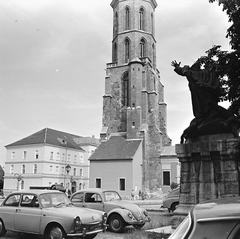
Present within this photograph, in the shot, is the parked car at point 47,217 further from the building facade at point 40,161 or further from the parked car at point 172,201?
the building facade at point 40,161

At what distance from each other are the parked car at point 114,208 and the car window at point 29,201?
276 centimetres

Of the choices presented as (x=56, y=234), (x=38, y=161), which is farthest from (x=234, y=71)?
(x=38, y=161)

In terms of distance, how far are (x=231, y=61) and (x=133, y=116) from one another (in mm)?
30351

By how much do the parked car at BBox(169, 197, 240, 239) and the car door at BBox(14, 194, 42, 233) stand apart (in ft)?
22.2

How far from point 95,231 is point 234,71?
965 cm

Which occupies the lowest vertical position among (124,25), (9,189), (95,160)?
(9,189)

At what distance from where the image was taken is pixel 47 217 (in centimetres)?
770

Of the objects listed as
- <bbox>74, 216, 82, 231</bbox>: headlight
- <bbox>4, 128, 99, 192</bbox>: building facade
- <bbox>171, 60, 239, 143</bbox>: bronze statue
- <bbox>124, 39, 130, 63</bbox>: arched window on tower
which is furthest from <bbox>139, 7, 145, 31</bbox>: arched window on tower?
<bbox>74, 216, 82, 231</bbox>: headlight

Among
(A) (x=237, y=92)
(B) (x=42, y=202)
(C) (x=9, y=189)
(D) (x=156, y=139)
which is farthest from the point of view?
(C) (x=9, y=189)

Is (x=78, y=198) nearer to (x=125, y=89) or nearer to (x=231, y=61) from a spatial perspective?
(x=231, y=61)

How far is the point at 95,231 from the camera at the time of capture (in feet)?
26.0

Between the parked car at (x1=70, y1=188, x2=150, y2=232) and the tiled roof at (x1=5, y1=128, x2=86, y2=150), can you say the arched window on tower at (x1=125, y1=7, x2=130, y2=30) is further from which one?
the parked car at (x1=70, y1=188, x2=150, y2=232)

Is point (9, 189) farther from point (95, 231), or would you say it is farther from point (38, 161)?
point (95, 231)

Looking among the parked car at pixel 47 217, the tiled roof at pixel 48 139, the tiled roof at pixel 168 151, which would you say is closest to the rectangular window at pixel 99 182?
the tiled roof at pixel 168 151
